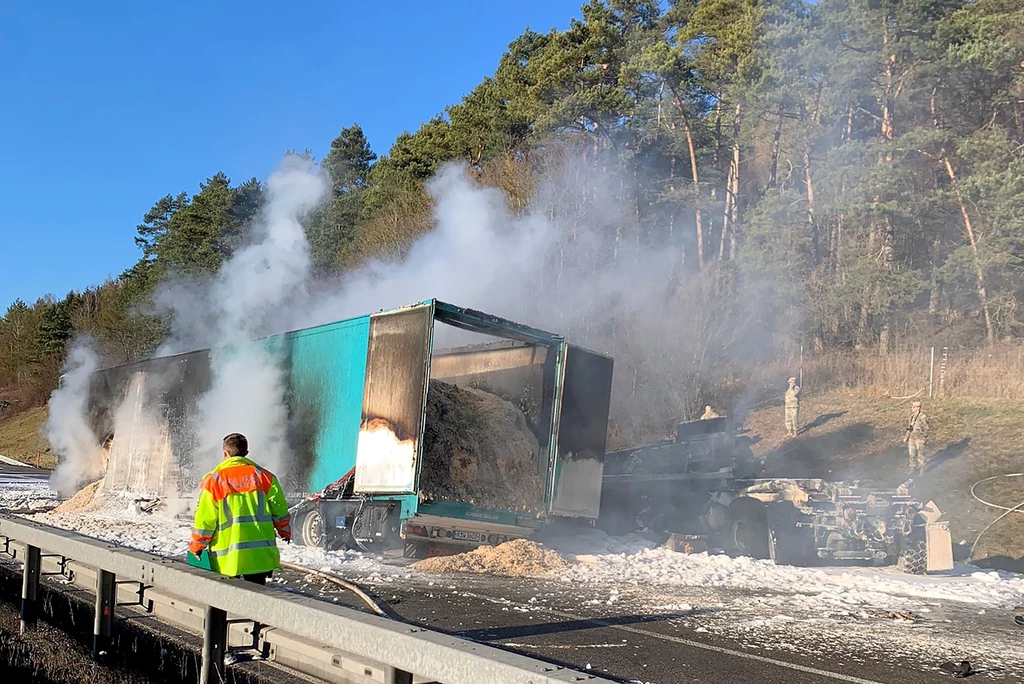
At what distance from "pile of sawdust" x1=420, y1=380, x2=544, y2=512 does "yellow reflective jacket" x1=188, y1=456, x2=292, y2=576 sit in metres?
5.11

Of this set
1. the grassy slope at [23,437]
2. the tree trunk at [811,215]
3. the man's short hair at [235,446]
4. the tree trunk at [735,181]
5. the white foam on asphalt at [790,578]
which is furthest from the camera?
the grassy slope at [23,437]

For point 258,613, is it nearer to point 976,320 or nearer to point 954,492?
point 954,492

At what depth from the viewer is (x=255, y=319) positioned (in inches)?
893

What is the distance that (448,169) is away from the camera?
111 feet

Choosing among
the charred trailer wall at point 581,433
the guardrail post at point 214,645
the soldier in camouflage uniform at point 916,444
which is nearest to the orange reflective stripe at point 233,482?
the guardrail post at point 214,645

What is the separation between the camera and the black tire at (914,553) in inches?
510

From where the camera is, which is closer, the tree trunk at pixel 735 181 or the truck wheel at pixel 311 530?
the truck wheel at pixel 311 530

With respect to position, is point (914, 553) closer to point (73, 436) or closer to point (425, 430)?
point (425, 430)

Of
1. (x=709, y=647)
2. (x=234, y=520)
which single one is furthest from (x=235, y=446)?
(x=709, y=647)

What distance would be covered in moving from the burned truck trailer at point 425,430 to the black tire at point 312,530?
0.08 ft

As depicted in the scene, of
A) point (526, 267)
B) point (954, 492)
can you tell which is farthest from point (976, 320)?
point (526, 267)

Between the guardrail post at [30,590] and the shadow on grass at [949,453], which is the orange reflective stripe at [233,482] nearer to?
the guardrail post at [30,590]

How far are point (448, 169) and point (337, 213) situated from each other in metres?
4.76

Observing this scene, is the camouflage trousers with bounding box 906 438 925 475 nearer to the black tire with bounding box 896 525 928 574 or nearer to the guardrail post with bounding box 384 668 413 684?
the black tire with bounding box 896 525 928 574
